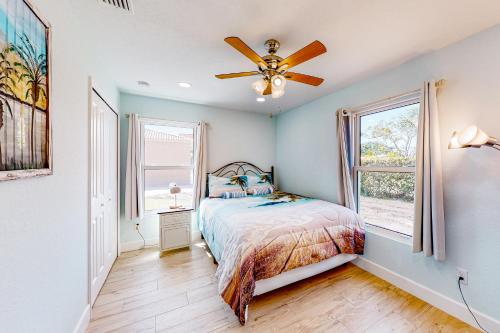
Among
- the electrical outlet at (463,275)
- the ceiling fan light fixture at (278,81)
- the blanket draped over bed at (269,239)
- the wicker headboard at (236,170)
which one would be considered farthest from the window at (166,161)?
the electrical outlet at (463,275)

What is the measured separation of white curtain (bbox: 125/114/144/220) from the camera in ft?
9.45

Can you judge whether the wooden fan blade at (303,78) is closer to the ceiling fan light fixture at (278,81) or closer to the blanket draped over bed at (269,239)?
the ceiling fan light fixture at (278,81)

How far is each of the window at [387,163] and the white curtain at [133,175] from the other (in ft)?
10.8

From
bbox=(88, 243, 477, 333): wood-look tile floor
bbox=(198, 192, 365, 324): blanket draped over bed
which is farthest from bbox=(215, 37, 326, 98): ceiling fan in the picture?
bbox=(88, 243, 477, 333): wood-look tile floor

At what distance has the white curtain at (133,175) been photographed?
2881mm

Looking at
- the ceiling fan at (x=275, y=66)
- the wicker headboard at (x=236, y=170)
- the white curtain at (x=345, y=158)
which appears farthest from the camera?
the wicker headboard at (x=236, y=170)

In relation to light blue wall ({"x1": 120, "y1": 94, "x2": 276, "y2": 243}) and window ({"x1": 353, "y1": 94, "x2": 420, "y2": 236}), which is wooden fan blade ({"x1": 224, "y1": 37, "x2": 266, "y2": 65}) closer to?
window ({"x1": 353, "y1": 94, "x2": 420, "y2": 236})

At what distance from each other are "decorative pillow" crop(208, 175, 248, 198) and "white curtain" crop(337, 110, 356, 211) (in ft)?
5.20

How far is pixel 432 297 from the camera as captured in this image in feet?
6.07

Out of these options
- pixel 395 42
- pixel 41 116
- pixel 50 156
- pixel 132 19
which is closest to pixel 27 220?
pixel 50 156

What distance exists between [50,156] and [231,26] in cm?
157

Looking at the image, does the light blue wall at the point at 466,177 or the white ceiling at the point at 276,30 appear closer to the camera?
the white ceiling at the point at 276,30

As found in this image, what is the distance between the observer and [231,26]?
1545mm

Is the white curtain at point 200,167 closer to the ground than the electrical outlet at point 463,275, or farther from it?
farther from it
